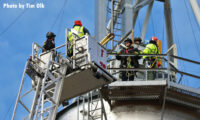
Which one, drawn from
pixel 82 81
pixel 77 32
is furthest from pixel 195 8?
pixel 82 81

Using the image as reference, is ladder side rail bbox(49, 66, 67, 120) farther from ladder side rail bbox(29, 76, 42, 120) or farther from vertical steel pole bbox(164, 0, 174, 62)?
vertical steel pole bbox(164, 0, 174, 62)

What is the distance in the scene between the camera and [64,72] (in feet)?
50.4

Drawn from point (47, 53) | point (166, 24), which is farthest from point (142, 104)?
point (166, 24)

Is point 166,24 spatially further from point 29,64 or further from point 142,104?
point 29,64

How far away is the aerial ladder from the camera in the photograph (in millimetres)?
15000

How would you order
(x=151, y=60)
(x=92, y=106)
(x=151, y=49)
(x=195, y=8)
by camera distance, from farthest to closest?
(x=195, y=8) → (x=151, y=49) → (x=151, y=60) → (x=92, y=106)

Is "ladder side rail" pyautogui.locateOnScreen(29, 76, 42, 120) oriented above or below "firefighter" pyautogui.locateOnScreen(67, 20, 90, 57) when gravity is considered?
below

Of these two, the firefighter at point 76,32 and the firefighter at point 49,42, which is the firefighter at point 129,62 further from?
the firefighter at point 49,42

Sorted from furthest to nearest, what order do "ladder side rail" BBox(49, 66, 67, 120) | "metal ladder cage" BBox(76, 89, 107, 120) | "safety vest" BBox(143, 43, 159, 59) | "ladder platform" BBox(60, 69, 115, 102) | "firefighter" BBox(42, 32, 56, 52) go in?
"safety vest" BBox(143, 43, 159, 59) < "metal ladder cage" BBox(76, 89, 107, 120) < "firefighter" BBox(42, 32, 56, 52) < "ladder platform" BBox(60, 69, 115, 102) < "ladder side rail" BBox(49, 66, 67, 120)

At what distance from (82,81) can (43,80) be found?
159cm

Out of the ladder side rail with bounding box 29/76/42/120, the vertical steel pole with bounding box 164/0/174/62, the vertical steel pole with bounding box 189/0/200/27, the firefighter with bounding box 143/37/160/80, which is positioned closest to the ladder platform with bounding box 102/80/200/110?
the firefighter with bounding box 143/37/160/80

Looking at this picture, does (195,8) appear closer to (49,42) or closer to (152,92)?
(152,92)

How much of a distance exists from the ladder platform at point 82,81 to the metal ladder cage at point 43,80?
1.40 feet

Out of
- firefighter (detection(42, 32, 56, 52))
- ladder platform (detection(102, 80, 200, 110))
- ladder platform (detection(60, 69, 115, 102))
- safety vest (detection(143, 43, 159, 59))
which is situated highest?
firefighter (detection(42, 32, 56, 52))
